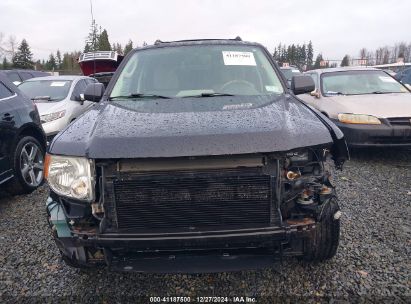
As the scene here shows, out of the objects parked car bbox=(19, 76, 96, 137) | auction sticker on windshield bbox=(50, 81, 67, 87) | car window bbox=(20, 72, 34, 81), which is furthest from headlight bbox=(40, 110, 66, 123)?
car window bbox=(20, 72, 34, 81)

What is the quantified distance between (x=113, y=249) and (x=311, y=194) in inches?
50.1

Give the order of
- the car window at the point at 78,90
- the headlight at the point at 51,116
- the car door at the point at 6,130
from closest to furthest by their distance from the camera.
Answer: the car door at the point at 6,130
the headlight at the point at 51,116
the car window at the point at 78,90

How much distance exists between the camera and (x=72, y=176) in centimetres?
206

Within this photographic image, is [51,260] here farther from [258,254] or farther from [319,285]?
[319,285]

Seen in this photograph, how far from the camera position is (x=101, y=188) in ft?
6.57

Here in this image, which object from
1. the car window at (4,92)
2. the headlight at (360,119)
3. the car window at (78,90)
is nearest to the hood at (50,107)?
the car window at (78,90)

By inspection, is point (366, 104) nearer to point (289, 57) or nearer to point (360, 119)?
point (360, 119)

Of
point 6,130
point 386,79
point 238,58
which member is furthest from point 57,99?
point 386,79

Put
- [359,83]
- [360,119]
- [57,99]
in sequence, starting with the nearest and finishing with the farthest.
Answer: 1. [360,119]
2. [359,83]
3. [57,99]

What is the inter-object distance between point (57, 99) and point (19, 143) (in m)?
3.27

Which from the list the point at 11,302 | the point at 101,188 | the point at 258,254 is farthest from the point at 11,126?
the point at 258,254

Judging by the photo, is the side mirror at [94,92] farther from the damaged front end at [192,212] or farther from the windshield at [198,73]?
the damaged front end at [192,212]

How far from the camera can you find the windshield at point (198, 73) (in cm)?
302

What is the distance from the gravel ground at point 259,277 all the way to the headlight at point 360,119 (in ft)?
6.79
